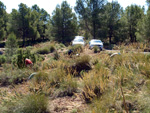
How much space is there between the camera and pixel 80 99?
4234mm

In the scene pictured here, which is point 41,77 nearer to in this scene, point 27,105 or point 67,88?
point 67,88

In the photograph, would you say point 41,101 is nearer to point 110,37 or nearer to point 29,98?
point 29,98

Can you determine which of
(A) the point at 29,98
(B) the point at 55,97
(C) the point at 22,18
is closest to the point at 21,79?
(B) the point at 55,97

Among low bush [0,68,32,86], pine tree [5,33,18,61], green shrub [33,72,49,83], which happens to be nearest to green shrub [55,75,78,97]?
green shrub [33,72,49,83]

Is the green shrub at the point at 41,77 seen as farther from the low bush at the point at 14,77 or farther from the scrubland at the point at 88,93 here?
the low bush at the point at 14,77

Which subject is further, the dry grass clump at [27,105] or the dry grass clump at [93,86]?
the dry grass clump at [93,86]

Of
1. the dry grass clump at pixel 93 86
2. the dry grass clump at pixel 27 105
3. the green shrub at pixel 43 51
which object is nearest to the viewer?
the dry grass clump at pixel 27 105

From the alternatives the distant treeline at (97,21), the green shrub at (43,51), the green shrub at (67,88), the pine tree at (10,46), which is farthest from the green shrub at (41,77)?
the distant treeline at (97,21)

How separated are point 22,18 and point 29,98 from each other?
36.8 m

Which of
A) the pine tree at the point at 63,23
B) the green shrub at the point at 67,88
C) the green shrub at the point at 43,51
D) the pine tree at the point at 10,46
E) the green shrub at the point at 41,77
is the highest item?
the pine tree at the point at 63,23

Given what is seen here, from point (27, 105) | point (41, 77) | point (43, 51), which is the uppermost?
point (43, 51)

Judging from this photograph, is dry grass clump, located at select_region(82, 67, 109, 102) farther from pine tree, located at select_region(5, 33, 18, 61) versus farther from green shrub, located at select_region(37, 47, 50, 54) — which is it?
green shrub, located at select_region(37, 47, 50, 54)

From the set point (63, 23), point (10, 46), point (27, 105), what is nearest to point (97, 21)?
point (63, 23)

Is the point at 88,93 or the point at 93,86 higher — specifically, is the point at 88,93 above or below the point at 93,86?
below
